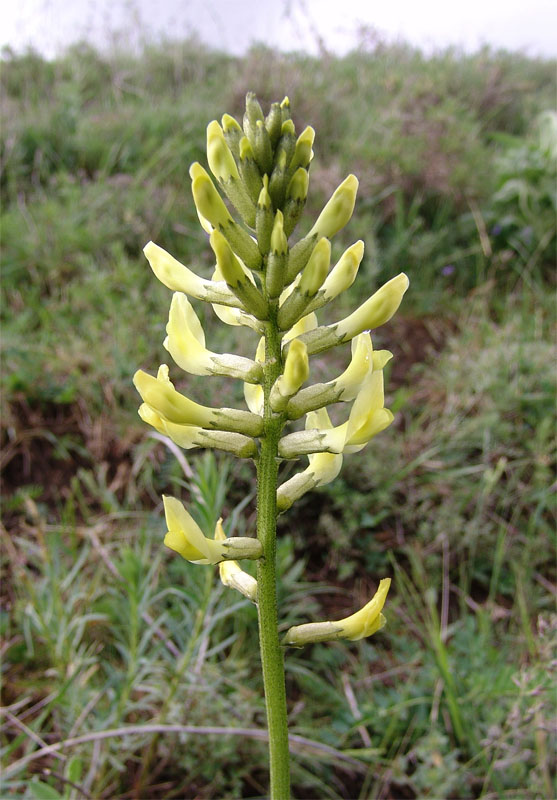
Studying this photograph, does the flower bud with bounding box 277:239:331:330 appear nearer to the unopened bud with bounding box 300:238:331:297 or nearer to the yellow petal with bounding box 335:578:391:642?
the unopened bud with bounding box 300:238:331:297

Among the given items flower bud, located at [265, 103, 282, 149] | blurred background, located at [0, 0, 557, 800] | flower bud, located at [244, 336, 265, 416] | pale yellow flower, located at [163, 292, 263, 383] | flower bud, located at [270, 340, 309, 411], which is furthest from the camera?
blurred background, located at [0, 0, 557, 800]

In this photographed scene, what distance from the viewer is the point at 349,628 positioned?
4.33 ft

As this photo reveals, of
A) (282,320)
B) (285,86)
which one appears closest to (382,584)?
(282,320)

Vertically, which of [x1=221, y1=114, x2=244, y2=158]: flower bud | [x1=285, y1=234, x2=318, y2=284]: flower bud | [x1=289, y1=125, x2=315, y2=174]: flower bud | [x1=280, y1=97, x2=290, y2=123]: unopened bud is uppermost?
[x1=280, y1=97, x2=290, y2=123]: unopened bud

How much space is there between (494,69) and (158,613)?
8.38 metres

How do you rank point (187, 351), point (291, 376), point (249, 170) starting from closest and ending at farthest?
point (291, 376)
point (249, 170)
point (187, 351)

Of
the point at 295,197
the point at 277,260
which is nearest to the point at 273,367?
the point at 277,260

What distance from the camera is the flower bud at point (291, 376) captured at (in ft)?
3.85

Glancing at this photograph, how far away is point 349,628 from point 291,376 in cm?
53

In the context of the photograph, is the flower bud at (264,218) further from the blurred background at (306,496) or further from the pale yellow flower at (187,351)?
the blurred background at (306,496)

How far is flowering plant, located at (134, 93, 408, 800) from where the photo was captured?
4.11ft

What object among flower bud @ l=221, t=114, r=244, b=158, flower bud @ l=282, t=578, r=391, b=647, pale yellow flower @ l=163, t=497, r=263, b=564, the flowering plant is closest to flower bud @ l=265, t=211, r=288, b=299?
the flowering plant

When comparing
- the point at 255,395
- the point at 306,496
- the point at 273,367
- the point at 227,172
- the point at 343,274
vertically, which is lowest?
the point at 306,496

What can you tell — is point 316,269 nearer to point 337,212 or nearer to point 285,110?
point 337,212
